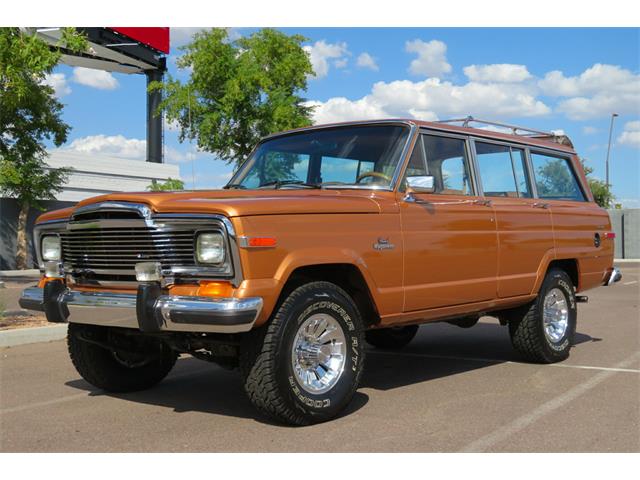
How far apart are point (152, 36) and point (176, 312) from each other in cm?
4664

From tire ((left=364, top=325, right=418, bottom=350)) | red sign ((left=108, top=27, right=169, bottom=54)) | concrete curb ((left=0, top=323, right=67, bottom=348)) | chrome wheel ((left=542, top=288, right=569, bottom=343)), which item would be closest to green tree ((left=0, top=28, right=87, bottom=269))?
concrete curb ((left=0, top=323, right=67, bottom=348))

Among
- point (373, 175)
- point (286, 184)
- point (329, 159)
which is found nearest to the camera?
point (373, 175)

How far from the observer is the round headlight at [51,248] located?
561cm

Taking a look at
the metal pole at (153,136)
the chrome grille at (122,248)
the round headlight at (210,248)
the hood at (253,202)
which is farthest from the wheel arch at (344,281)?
the metal pole at (153,136)

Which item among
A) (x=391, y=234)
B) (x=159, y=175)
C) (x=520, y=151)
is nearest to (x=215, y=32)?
(x=520, y=151)

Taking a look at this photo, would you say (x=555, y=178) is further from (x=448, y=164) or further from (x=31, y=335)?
(x=31, y=335)

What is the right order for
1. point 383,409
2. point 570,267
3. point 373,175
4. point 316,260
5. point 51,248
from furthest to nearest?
point 570,267
point 373,175
point 51,248
point 383,409
point 316,260

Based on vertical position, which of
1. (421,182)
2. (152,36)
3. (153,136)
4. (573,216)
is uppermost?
(152,36)

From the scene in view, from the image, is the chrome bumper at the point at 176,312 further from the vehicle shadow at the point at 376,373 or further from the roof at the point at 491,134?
the roof at the point at 491,134

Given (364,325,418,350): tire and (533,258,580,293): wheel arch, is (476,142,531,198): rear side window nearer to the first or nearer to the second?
(533,258,580,293): wheel arch

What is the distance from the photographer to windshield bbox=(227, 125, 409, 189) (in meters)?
5.90

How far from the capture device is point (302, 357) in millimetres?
4859

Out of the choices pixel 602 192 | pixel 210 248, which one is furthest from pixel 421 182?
pixel 602 192

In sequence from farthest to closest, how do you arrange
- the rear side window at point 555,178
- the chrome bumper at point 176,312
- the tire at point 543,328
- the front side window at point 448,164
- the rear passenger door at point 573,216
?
1. the rear side window at point 555,178
2. the rear passenger door at point 573,216
3. the tire at point 543,328
4. the front side window at point 448,164
5. the chrome bumper at point 176,312
